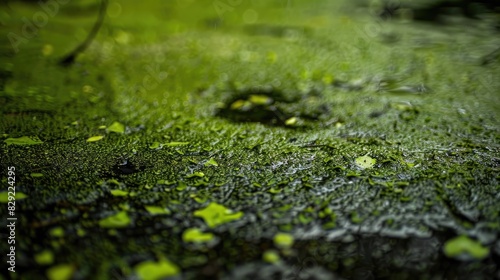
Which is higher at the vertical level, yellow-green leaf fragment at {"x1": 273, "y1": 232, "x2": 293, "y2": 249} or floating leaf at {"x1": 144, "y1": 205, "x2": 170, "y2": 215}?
floating leaf at {"x1": 144, "y1": 205, "x2": 170, "y2": 215}

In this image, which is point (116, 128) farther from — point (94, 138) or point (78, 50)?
point (78, 50)

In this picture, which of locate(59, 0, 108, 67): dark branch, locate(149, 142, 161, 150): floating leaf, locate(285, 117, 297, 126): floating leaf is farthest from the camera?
locate(59, 0, 108, 67): dark branch

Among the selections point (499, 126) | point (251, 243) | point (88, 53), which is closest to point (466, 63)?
point (499, 126)

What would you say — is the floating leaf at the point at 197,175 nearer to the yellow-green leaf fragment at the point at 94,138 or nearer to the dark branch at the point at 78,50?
the yellow-green leaf fragment at the point at 94,138

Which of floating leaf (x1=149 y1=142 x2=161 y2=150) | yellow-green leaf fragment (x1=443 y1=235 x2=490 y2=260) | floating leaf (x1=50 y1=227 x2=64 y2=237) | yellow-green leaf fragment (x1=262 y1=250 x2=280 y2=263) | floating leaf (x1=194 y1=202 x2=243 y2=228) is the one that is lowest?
yellow-green leaf fragment (x1=262 y1=250 x2=280 y2=263)

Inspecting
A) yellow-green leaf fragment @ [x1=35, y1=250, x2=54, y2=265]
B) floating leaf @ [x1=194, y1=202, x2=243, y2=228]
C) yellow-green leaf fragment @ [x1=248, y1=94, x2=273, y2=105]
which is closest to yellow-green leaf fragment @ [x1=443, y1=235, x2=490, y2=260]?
floating leaf @ [x1=194, y1=202, x2=243, y2=228]

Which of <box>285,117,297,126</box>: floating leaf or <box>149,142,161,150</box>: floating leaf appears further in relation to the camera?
<box>285,117,297,126</box>: floating leaf

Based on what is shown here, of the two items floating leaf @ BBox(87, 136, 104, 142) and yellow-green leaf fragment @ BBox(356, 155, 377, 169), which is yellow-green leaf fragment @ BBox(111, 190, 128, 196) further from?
yellow-green leaf fragment @ BBox(356, 155, 377, 169)

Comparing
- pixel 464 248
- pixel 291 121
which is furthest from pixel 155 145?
pixel 464 248
